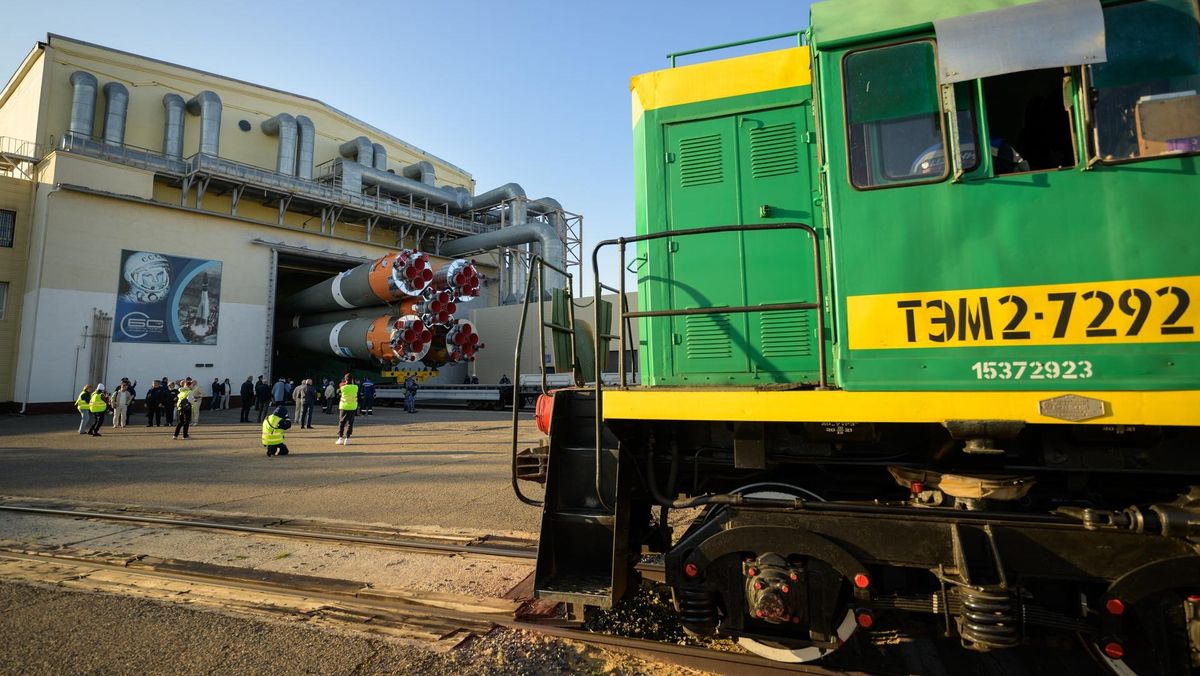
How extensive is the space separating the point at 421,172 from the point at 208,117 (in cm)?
1148

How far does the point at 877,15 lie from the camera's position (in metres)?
2.88

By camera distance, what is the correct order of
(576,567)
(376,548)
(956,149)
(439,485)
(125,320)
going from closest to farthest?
(956,149), (576,567), (376,548), (439,485), (125,320)

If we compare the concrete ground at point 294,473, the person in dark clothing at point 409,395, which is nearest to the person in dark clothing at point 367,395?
the person in dark clothing at point 409,395

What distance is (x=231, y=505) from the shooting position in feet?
22.6

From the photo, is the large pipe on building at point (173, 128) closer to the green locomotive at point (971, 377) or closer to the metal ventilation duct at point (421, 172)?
the metal ventilation duct at point (421, 172)

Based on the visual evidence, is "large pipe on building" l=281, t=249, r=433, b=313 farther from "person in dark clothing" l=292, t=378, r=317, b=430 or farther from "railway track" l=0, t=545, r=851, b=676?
"railway track" l=0, t=545, r=851, b=676

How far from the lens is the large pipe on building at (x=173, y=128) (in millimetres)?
25469

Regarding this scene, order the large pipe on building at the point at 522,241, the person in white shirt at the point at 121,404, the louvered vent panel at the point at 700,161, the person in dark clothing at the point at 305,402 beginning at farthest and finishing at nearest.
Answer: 1. the large pipe on building at the point at 522,241
2. the person in dark clothing at the point at 305,402
3. the person in white shirt at the point at 121,404
4. the louvered vent panel at the point at 700,161

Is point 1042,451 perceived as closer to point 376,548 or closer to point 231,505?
point 376,548

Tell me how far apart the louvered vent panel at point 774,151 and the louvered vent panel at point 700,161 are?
0.78 feet

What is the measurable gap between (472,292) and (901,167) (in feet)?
65.7

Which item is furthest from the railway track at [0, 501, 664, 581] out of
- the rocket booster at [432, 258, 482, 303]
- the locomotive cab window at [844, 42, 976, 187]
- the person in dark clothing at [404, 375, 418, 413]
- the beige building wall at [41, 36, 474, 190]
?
the beige building wall at [41, 36, 474, 190]

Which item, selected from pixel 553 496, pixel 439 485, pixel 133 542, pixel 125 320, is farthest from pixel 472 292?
pixel 553 496

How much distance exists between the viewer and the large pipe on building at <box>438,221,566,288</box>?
91.1ft
